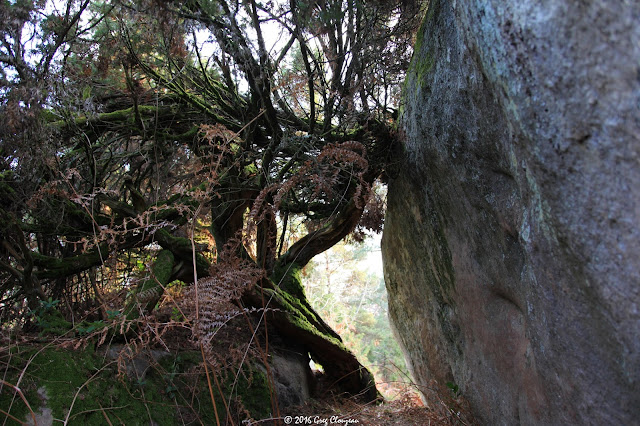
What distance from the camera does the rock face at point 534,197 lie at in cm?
165

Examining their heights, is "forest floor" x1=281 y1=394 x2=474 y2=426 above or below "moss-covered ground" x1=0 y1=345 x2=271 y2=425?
below

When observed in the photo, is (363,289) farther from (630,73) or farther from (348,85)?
(630,73)

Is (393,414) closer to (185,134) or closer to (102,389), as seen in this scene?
(102,389)

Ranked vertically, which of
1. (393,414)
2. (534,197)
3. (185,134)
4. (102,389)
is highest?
(185,134)

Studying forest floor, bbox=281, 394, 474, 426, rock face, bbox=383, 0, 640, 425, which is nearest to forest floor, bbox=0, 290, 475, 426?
forest floor, bbox=281, 394, 474, 426

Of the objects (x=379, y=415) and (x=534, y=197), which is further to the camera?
(x=379, y=415)

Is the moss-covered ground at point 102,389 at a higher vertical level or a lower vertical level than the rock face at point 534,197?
lower

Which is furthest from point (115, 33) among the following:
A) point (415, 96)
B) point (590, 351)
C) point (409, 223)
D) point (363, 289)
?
Result: point (363, 289)

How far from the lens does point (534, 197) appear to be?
226 centimetres

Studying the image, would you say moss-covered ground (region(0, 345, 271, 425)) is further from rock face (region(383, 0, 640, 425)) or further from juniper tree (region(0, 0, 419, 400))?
rock face (region(383, 0, 640, 425))

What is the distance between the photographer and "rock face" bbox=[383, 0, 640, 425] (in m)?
1.65

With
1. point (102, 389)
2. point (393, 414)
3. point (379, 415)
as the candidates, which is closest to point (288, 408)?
point (379, 415)

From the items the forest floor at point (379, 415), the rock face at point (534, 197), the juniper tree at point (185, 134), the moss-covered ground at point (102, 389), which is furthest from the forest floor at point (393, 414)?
the juniper tree at point (185, 134)

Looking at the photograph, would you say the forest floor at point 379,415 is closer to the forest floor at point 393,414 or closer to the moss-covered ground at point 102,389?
the forest floor at point 393,414
